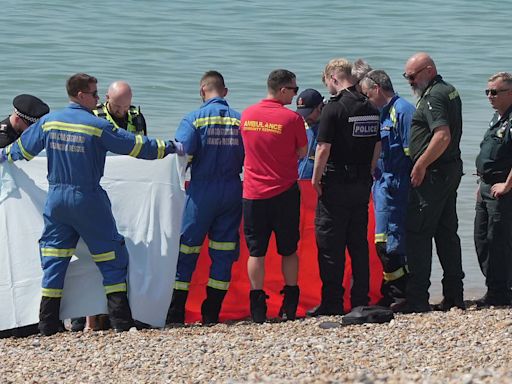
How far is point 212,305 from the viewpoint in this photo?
28.6 feet

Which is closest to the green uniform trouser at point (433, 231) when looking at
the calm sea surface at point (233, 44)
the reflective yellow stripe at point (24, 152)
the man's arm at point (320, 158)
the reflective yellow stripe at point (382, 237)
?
the reflective yellow stripe at point (382, 237)

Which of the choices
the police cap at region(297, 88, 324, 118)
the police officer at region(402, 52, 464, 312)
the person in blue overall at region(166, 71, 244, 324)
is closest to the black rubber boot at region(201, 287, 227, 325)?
the person in blue overall at region(166, 71, 244, 324)

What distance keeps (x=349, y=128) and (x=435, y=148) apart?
2.04 ft

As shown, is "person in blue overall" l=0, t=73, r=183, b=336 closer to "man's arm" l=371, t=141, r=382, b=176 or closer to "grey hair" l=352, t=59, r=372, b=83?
"man's arm" l=371, t=141, r=382, b=176

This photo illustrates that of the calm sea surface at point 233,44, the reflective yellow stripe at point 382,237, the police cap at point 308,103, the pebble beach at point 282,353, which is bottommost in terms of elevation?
the pebble beach at point 282,353

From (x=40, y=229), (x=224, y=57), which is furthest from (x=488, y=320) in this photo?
(x=224, y=57)

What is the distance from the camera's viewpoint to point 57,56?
2209 centimetres

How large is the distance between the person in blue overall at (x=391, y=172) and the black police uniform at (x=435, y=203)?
209mm

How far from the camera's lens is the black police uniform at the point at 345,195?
841 cm

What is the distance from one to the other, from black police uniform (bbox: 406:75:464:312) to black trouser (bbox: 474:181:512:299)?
0.30m

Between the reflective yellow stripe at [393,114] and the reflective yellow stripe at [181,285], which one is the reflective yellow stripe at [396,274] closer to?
the reflective yellow stripe at [393,114]

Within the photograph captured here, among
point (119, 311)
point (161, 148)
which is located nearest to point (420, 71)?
point (161, 148)

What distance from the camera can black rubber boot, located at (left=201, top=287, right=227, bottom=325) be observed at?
8.67 m

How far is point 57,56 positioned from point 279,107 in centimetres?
1432
